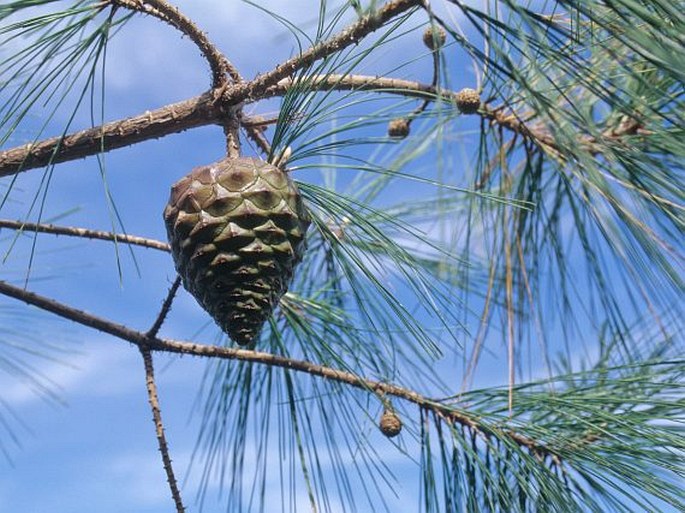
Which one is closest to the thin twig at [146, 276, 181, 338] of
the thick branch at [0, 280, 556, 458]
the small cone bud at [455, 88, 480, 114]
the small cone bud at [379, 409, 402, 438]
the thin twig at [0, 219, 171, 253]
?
the thick branch at [0, 280, 556, 458]

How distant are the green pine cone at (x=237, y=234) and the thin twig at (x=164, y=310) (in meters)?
0.16

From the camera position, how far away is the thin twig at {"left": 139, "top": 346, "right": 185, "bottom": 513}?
0.90 meters

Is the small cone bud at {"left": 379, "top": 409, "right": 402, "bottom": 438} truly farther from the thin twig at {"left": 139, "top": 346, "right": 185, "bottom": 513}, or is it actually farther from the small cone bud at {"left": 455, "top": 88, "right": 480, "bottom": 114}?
the small cone bud at {"left": 455, "top": 88, "right": 480, "bottom": 114}

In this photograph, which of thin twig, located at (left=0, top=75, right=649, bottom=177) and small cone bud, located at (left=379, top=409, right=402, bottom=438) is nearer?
thin twig, located at (left=0, top=75, right=649, bottom=177)

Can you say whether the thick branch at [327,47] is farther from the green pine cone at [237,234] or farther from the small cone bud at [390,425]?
the small cone bud at [390,425]

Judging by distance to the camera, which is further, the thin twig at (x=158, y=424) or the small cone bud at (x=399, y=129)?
the small cone bud at (x=399, y=129)

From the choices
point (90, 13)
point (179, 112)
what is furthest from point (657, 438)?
point (90, 13)

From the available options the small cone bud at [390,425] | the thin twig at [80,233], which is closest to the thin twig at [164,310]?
the thin twig at [80,233]

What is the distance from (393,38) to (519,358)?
2.54 feet

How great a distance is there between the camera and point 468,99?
1.07m

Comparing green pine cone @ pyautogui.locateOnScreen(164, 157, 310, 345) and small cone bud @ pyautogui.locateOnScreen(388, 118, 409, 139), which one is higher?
small cone bud @ pyautogui.locateOnScreen(388, 118, 409, 139)

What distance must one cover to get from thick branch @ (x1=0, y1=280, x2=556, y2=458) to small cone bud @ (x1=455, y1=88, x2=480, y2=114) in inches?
12.9

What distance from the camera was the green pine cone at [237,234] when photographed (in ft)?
2.47

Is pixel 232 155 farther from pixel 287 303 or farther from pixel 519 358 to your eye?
pixel 519 358
